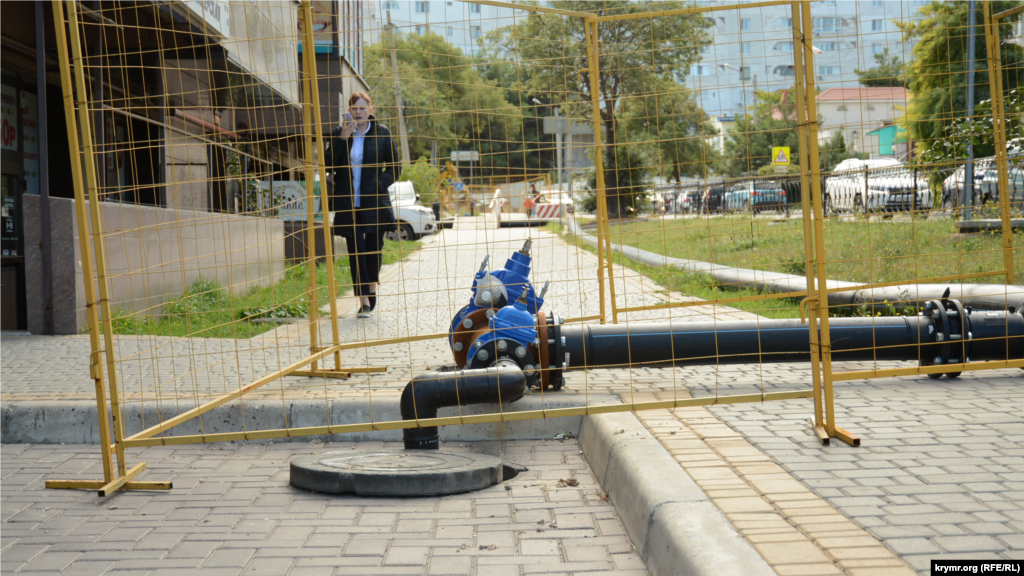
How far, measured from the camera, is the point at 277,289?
35.5 feet

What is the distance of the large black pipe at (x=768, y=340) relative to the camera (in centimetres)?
489

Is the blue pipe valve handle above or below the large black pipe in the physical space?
above

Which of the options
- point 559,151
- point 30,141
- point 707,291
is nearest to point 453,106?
point 559,151

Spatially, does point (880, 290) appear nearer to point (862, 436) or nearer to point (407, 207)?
point (862, 436)

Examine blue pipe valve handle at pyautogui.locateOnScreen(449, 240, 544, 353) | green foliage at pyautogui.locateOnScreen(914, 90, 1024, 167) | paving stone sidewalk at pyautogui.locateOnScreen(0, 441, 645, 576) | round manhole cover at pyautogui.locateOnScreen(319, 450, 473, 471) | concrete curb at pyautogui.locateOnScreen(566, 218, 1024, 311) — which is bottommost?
paving stone sidewalk at pyautogui.locateOnScreen(0, 441, 645, 576)

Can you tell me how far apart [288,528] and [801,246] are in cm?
698

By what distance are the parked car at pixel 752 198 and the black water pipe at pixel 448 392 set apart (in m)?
3.16

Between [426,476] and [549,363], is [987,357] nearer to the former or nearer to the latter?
[549,363]

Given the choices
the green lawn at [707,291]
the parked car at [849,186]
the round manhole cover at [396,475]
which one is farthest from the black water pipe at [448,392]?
the parked car at [849,186]

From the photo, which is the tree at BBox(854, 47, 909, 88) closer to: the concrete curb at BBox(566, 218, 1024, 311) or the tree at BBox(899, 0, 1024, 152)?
the tree at BBox(899, 0, 1024, 152)

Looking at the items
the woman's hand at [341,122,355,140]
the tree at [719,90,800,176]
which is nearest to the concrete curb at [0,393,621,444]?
the tree at [719,90,800,176]

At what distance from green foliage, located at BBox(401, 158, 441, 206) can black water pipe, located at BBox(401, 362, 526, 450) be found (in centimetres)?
155

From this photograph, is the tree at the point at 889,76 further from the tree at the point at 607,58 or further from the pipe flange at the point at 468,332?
the pipe flange at the point at 468,332

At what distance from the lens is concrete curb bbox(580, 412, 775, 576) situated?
2.36 m
